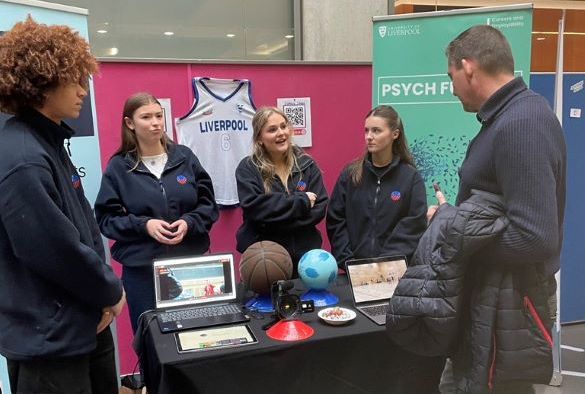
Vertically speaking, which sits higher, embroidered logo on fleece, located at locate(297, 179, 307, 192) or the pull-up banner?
the pull-up banner

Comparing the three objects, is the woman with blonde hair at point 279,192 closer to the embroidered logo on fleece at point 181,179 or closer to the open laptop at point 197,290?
the embroidered logo on fleece at point 181,179

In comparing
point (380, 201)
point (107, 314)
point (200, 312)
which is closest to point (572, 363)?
point (380, 201)

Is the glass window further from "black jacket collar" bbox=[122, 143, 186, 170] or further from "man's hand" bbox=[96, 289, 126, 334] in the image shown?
"man's hand" bbox=[96, 289, 126, 334]

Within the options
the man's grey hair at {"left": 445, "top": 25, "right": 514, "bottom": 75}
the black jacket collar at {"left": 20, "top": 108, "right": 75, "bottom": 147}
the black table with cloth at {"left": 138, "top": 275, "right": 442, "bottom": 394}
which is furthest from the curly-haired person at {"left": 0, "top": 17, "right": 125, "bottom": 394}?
the man's grey hair at {"left": 445, "top": 25, "right": 514, "bottom": 75}

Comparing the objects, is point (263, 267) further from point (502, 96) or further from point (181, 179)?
point (502, 96)

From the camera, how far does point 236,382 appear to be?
1.67 meters

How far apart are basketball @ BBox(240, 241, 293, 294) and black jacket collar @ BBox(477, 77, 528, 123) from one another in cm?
90

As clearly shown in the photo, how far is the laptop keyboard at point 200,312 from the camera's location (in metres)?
1.85

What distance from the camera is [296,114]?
345 centimetres

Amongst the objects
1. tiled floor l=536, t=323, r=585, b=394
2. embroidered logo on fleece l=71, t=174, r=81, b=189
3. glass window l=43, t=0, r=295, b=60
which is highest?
glass window l=43, t=0, r=295, b=60

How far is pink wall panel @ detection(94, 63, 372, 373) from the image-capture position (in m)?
3.01

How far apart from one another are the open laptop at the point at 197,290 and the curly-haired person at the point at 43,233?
44cm

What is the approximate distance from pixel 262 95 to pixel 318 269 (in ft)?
5.81

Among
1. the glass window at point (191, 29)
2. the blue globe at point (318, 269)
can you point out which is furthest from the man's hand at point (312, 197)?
the glass window at point (191, 29)
